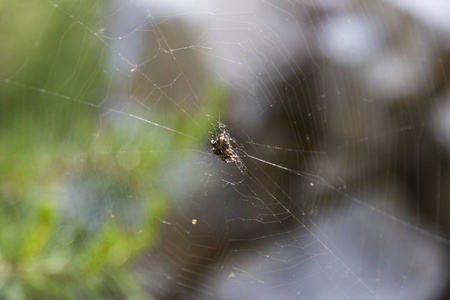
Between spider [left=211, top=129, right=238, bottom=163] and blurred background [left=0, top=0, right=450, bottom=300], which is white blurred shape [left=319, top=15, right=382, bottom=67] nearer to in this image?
blurred background [left=0, top=0, right=450, bottom=300]

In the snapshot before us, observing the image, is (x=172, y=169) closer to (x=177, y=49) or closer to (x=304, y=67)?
(x=177, y=49)

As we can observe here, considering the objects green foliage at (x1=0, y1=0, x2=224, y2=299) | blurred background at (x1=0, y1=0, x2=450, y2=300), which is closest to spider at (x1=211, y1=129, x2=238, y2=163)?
blurred background at (x1=0, y1=0, x2=450, y2=300)

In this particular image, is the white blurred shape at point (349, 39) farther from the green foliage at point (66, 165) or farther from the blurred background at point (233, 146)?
the green foliage at point (66, 165)

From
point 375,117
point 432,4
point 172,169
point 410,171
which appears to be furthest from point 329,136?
point 172,169

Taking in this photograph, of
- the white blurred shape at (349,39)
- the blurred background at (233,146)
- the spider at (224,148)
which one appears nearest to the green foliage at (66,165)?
the blurred background at (233,146)

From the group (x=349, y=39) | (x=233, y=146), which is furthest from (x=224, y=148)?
(x=349, y=39)
